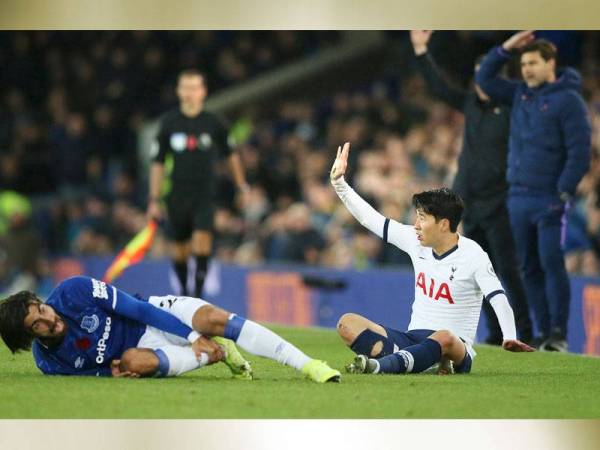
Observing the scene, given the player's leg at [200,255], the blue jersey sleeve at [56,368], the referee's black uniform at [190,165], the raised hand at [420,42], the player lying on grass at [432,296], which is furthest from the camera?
the referee's black uniform at [190,165]

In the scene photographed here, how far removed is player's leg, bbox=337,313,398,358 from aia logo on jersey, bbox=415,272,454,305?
15.0 inches

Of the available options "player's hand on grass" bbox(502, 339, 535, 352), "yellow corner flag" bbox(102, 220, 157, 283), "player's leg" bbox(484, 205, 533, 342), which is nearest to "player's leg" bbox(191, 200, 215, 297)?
"yellow corner flag" bbox(102, 220, 157, 283)

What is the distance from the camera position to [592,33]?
16641 mm

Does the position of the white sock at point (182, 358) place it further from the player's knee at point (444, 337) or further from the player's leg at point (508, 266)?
the player's leg at point (508, 266)

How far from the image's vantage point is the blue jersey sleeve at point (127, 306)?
26.4 feet

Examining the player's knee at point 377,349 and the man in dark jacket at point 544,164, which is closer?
→ the player's knee at point 377,349

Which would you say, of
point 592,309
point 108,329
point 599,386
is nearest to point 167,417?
point 108,329

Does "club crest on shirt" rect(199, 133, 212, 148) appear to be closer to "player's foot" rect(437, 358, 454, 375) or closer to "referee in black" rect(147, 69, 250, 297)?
"referee in black" rect(147, 69, 250, 297)

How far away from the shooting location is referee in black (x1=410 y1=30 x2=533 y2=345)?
1151cm

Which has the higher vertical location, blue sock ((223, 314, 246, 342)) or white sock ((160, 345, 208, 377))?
blue sock ((223, 314, 246, 342))

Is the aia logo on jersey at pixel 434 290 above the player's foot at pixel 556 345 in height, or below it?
above

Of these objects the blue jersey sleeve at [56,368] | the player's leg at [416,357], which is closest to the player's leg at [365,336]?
the player's leg at [416,357]

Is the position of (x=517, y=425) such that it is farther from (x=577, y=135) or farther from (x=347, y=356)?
(x=577, y=135)

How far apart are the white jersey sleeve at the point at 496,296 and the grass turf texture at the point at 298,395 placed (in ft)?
1.16
